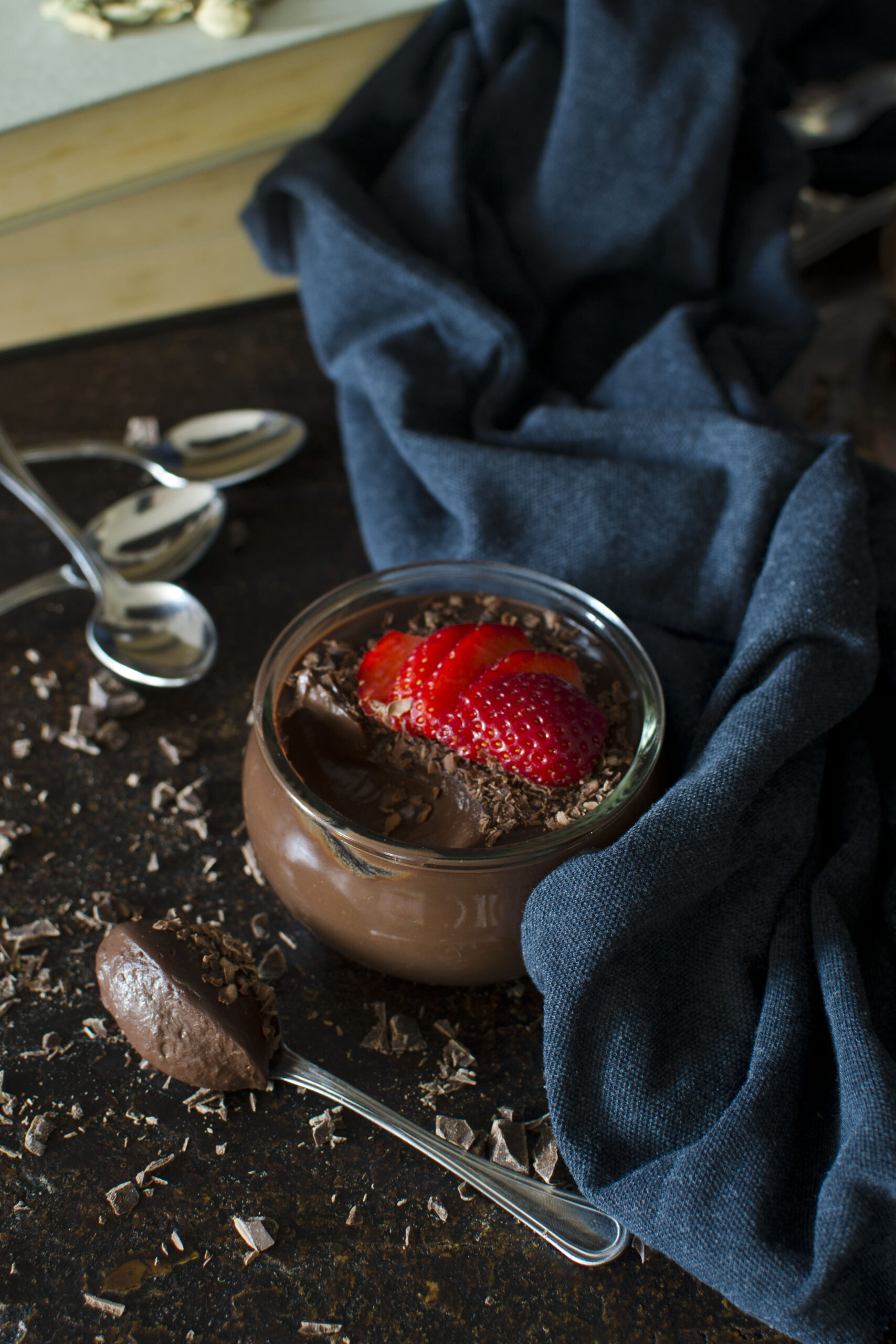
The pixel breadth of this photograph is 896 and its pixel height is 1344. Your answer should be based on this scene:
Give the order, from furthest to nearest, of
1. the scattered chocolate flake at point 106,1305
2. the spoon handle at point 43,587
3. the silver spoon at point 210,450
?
the silver spoon at point 210,450 < the spoon handle at point 43,587 < the scattered chocolate flake at point 106,1305

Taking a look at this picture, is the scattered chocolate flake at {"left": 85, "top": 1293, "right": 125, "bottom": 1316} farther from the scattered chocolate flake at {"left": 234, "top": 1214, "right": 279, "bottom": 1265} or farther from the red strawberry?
the red strawberry

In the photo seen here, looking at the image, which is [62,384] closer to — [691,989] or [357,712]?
[357,712]

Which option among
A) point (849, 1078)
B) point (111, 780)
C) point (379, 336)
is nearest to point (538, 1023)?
point (849, 1078)

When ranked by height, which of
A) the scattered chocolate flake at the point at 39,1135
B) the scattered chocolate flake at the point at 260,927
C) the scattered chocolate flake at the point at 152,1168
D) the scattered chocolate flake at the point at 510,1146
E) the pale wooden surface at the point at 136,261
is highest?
the pale wooden surface at the point at 136,261

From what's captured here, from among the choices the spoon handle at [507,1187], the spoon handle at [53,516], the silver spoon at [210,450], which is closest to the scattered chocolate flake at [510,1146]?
the spoon handle at [507,1187]

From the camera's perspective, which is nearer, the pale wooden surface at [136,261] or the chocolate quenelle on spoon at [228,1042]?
the chocolate quenelle on spoon at [228,1042]

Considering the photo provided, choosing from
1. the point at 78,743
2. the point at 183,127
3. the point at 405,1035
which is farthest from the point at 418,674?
the point at 183,127

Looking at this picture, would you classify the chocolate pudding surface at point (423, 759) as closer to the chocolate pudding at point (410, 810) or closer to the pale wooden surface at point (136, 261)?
the chocolate pudding at point (410, 810)

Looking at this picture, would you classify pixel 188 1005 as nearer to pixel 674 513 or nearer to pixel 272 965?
pixel 272 965
